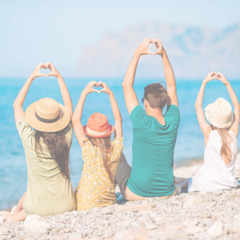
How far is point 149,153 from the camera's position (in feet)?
16.2

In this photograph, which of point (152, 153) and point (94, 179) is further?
point (152, 153)

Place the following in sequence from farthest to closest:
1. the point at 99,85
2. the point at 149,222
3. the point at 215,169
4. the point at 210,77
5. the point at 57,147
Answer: the point at 210,77 < the point at 215,169 < the point at 99,85 < the point at 57,147 < the point at 149,222

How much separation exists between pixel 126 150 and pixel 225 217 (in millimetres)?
10704

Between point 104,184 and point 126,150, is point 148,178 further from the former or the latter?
point 126,150

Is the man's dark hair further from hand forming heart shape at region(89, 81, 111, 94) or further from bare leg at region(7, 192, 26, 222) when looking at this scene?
bare leg at region(7, 192, 26, 222)

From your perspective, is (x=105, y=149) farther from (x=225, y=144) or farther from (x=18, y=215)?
(x=225, y=144)

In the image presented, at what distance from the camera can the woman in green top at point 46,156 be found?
4.62 m

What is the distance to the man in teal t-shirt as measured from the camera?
4.88 meters

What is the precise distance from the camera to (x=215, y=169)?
5328 mm

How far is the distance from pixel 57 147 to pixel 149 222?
141 centimetres

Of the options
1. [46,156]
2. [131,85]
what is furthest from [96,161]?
[131,85]

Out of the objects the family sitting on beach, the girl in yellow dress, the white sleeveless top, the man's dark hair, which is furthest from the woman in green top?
the white sleeveless top

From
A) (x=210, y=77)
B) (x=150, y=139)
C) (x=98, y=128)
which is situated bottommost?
(x=150, y=139)

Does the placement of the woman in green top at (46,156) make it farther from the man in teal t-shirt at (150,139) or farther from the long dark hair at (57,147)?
the man in teal t-shirt at (150,139)
